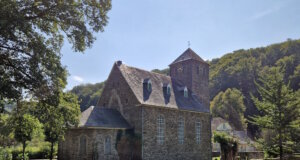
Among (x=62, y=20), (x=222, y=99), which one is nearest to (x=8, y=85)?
(x=62, y=20)

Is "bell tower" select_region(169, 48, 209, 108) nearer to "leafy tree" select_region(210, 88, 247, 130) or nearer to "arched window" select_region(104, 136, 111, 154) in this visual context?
"arched window" select_region(104, 136, 111, 154)

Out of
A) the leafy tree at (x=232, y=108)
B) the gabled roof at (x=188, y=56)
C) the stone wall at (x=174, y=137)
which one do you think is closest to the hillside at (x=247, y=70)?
the leafy tree at (x=232, y=108)

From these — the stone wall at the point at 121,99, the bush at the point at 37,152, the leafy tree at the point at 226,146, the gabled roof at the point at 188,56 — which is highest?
the gabled roof at the point at 188,56

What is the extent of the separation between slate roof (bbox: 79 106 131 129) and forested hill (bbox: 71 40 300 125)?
51686 mm

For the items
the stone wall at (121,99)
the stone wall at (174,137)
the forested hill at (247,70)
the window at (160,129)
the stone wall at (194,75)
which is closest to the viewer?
the stone wall at (174,137)

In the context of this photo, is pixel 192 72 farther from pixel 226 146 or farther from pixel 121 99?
pixel 121 99

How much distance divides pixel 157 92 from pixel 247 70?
62443 mm

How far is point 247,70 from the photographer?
277 ft

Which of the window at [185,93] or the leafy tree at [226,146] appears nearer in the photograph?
the leafy tree at [226,146]

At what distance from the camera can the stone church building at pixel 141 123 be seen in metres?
23.7

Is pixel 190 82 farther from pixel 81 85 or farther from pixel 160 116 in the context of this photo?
pixel 81 85

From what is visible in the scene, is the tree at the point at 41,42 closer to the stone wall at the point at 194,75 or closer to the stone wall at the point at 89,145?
the stone wall at the point at 89,145

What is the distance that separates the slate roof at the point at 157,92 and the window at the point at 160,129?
4.55 ft

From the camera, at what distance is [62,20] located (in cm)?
1509
